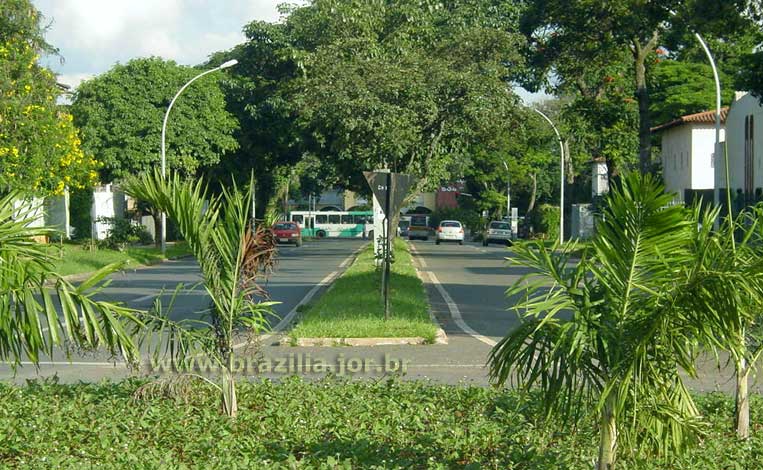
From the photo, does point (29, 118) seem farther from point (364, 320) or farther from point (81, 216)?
point (81, 216)

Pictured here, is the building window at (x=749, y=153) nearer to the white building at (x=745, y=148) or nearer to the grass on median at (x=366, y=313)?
the white building at (x=745, y=148)

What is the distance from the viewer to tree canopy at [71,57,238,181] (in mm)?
45000

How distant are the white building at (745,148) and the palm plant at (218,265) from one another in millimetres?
28730

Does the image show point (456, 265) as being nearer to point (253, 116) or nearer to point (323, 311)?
point (253, 116)

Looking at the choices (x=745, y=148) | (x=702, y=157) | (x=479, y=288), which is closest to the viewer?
(x=479, y=288)

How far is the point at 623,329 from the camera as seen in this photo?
230 inches

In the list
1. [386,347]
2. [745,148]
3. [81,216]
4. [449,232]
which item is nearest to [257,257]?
[386,347]

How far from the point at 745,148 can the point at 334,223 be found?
56.2 meters

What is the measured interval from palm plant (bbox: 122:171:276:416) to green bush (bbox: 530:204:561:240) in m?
42.9

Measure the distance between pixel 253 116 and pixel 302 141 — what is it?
506 centimetres

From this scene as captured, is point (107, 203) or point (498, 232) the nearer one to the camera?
point (107, 203)

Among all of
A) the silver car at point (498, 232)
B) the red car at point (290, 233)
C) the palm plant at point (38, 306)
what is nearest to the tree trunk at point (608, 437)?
the palm plant at point (38, 306)

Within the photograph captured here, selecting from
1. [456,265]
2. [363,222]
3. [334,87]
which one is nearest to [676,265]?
[334,87]

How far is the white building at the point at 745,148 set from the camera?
37031 millimetres
